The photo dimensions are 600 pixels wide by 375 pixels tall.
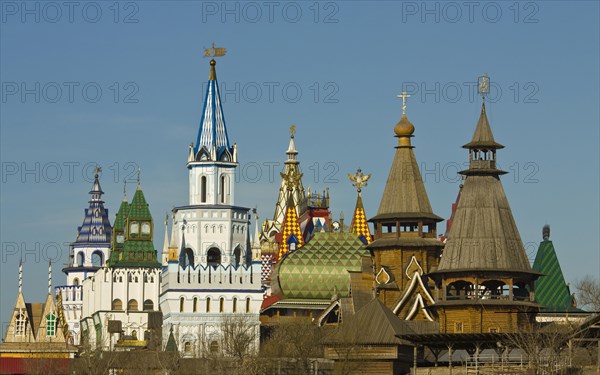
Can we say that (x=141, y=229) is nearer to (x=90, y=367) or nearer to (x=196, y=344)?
(x=196, y=344)

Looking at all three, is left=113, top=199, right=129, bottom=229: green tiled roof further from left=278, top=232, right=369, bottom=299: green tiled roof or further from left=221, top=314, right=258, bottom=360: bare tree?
left=221, top=314, right=258, bottom=360: bare tree

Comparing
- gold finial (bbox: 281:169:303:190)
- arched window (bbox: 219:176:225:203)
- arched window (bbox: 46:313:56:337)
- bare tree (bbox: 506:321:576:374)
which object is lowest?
bare tree (bbox: 506:321:576:374)

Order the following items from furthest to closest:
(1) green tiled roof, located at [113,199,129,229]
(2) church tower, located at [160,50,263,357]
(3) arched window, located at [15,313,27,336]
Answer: (1) green tiled roof, located at [113,199,129,229], (3) arched window, located at [15,313,27,336], (2) church tower, located at [160,50,263,357]

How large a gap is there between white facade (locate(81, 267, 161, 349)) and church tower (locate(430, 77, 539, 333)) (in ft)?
123

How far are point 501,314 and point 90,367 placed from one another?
21.4 m

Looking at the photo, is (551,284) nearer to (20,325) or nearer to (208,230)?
(208,230)

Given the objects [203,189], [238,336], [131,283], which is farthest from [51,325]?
[238,336]

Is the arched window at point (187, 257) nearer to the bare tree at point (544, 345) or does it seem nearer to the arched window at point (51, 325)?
the arched window at point (51, 325)

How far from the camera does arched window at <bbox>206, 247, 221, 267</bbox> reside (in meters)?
111

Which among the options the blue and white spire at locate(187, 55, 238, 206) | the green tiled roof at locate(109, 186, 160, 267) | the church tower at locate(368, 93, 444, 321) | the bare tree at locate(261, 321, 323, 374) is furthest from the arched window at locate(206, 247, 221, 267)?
the green tiled roof at locate(109, 186, 160, 267)

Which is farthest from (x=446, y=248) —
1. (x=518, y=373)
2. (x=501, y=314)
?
(x=518, y=373)

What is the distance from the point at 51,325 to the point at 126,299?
621cm

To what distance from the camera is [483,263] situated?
89.2 metres

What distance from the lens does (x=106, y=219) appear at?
154 meters
